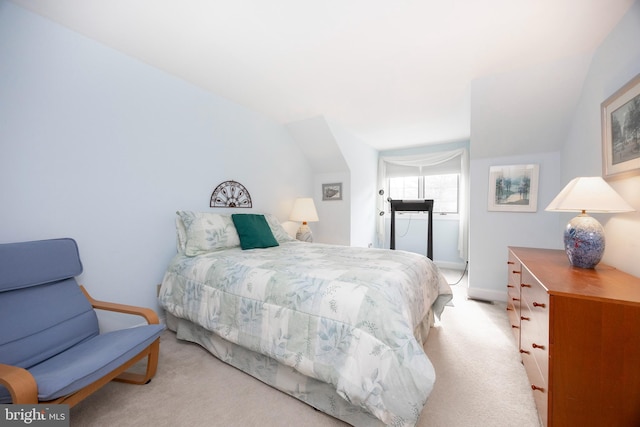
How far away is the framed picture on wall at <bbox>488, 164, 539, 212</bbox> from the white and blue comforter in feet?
5.10

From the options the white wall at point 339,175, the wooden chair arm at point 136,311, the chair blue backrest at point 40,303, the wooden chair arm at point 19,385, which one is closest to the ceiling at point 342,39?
the white wall at point 339,175

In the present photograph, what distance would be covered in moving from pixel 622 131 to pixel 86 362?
3264 millimetres

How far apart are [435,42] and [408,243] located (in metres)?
3.75

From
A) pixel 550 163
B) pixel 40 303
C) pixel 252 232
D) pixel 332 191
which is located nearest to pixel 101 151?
pixel 40 303

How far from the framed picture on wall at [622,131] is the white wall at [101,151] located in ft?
10.8

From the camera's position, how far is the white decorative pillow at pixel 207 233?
2275 mm

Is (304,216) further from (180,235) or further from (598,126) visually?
(598,126)

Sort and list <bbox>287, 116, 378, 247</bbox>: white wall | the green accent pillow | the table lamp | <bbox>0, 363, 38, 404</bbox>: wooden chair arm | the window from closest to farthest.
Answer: <bbox>0, 363, 38, 404</bbox>: wooden chair arm → the table lamp → the green accent pillow → <bbox>287, 116, 378, 247</bbox>: white wall → the window

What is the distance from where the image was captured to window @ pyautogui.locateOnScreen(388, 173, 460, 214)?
15.6ft

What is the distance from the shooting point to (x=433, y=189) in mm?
4918

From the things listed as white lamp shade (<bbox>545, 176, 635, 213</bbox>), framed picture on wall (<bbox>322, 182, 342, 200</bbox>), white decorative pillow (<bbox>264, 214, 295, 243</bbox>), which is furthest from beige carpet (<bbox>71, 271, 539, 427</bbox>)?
framed picture on wall (<bbox>322, 182, 342, 200</bbox>)

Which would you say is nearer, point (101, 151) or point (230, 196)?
point (101, 151)

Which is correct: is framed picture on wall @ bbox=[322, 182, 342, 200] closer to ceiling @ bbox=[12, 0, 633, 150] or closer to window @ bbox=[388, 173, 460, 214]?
window @ bbox=[388, 173, 460, 214]

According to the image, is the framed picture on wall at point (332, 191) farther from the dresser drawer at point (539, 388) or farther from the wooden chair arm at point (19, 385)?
the wooden chair arm at point (19, 385)
